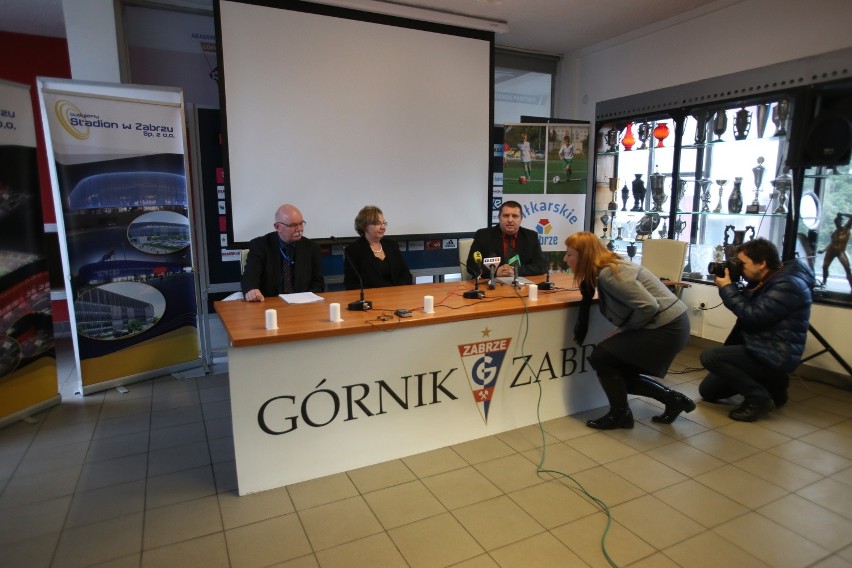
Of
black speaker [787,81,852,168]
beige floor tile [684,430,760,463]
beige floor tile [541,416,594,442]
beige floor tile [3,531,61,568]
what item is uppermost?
black speaker [787,81,852,168]

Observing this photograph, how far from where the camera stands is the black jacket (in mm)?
2959

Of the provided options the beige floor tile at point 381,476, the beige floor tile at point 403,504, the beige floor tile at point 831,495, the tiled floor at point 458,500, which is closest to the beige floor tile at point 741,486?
the tiled floor at point 458,500

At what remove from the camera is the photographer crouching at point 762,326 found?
2980mm

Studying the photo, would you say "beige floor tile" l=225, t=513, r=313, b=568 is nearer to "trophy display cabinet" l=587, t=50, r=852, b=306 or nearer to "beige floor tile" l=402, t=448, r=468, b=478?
"beige floor tile" l=402, t=448, r=468, b=478

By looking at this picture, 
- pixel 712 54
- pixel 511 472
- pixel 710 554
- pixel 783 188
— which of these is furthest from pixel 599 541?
pixel 712 54

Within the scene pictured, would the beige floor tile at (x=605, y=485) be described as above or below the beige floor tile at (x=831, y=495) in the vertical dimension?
above

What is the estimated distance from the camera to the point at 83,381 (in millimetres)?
3557

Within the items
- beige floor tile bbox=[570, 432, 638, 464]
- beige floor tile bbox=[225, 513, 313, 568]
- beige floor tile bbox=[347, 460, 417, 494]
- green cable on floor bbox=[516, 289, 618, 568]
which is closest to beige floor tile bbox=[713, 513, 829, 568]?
green cable on floor bbox=[516, 289, 618, 568]

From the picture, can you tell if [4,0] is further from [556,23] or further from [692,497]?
[692,497]

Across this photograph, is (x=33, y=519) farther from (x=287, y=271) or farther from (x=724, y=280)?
(x=724, y=280)

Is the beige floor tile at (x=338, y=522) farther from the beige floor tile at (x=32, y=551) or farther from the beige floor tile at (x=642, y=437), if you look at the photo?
the beige floor tile at (x=642, y=437)

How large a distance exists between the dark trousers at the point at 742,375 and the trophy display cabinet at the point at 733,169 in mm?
1004

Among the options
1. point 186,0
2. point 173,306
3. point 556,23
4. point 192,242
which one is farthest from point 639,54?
point 173,306

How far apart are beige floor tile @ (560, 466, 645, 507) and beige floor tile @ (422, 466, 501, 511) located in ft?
1.24
